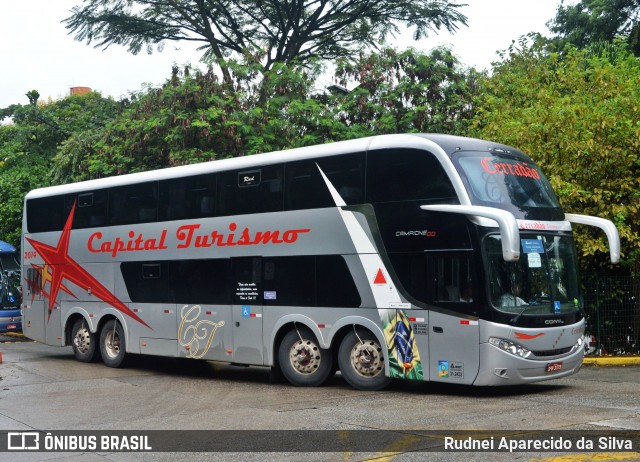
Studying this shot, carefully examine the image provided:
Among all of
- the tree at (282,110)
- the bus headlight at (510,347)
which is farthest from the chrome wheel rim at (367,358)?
the tree at (282,110)

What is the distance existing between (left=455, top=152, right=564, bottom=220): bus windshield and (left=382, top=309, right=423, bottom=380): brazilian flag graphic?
7.14 ft

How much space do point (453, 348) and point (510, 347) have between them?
82 centimetres

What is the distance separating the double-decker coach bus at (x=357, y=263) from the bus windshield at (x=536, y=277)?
26 mm

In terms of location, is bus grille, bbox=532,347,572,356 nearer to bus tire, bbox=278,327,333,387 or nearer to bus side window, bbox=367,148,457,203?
bus side window, bbox=367,148,457,203

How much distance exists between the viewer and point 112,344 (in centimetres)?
1948

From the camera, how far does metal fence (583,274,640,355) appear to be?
19.7m

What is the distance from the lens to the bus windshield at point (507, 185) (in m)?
13.2

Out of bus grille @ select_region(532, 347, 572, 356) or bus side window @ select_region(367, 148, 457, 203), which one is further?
bus side window @ select_region(367, 148, 457, 203)

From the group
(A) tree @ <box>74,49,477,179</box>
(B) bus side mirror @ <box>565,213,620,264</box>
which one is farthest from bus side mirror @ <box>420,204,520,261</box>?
(A) tree @ <box>74,49,477,179</box>

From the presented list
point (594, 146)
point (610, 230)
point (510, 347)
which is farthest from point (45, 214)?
point (610, 230)

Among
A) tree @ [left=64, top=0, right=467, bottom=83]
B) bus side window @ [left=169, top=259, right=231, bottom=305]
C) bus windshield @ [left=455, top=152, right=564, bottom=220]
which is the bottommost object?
bus side window @ [left=169, top=259, right=231, bottom=305]

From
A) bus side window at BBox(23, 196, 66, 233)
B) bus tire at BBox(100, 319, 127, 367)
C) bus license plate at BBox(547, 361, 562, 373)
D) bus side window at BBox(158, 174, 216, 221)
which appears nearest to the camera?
bus license plate at BBox(547, 361, 562, 373)

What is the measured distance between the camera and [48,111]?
42062 mm

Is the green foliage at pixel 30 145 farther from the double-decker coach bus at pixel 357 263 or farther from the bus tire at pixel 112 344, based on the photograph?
the double-decker coach bus at pixel 357 263
